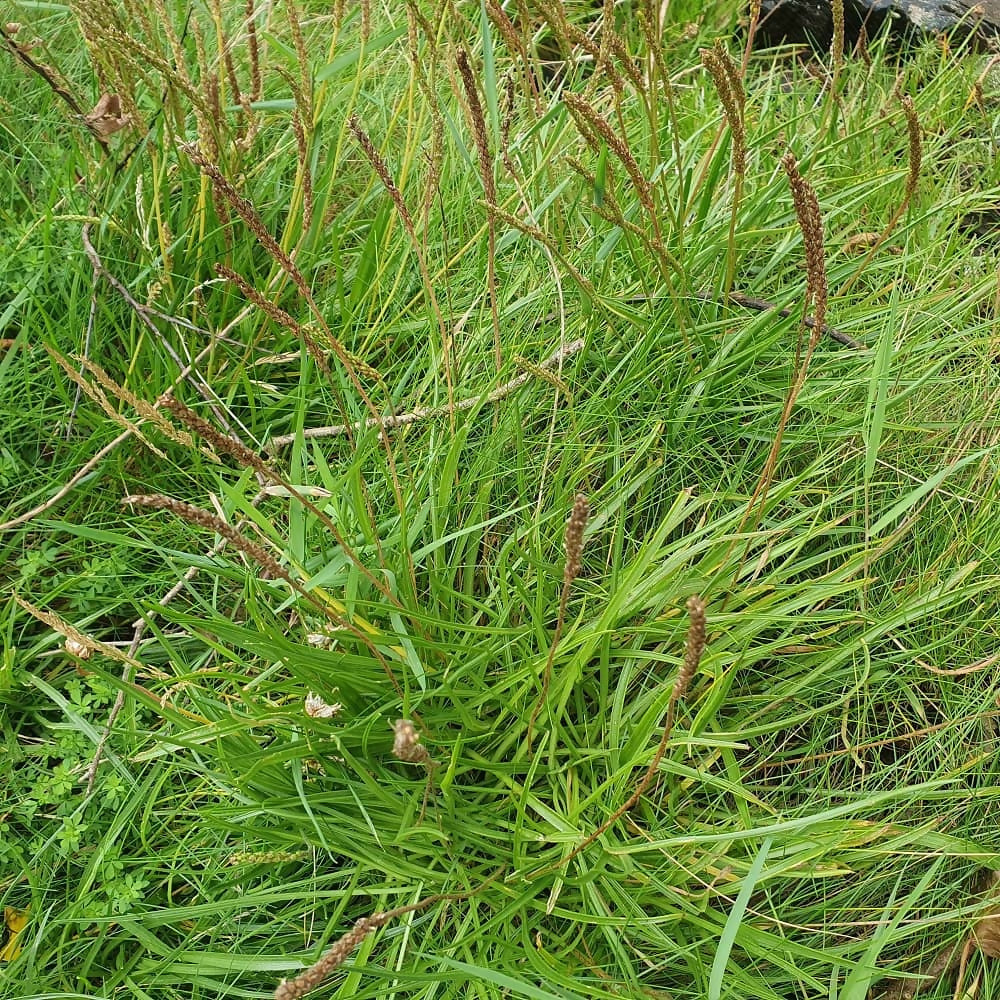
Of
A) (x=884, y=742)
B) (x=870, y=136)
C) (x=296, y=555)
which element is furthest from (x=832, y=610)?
(x=870, y=136)

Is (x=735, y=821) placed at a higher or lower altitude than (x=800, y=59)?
lower

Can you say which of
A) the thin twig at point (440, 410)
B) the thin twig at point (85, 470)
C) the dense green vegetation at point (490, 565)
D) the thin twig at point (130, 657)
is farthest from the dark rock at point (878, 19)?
the thin twig at point (130, 657)

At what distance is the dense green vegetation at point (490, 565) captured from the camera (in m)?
1.54

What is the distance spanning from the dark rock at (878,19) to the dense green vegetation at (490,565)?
972mm

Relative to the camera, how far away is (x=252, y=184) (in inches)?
94.6

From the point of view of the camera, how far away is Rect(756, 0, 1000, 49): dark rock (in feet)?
10.0

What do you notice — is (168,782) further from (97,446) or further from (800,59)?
(800,59)

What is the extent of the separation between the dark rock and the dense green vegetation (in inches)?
38.3

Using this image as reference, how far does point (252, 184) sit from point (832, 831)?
194cm

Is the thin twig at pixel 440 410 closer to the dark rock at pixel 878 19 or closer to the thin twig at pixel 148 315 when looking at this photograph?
the thin twig at pixel 148 315

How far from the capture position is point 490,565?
1.85m

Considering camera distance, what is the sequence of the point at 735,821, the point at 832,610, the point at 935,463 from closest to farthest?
the point at 735,821, the point at 832,610, the point at 935,463

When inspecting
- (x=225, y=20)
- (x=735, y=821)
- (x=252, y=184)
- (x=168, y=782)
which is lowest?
(x=168, y=782)

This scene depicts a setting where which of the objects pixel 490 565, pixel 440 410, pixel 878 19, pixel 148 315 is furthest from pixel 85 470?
pixel 878 19
